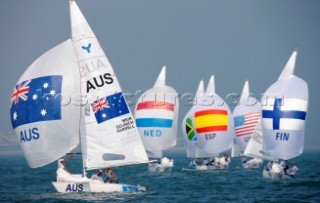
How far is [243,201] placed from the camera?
33.8m

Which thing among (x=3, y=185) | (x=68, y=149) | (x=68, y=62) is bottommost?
(x=3, y=185)

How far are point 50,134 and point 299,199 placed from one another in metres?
13.4

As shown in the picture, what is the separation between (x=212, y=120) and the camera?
60.6 m

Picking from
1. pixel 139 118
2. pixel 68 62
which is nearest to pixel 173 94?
pixel 139 118

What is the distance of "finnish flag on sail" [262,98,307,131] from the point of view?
45.7m

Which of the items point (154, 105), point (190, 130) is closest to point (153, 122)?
point (154, 105)

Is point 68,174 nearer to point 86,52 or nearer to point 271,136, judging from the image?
point 86,52

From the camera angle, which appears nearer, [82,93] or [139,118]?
[82,93]

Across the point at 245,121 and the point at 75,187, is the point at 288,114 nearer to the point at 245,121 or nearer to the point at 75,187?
the point at 75,187

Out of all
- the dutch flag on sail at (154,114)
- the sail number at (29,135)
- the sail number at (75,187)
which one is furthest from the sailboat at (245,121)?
the sail number at (29,135)

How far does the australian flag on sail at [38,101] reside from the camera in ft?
110

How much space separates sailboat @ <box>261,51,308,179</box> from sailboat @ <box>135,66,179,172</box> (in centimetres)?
1465

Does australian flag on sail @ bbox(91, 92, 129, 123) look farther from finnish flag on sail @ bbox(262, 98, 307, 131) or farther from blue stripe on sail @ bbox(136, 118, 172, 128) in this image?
blue stripe on sail @ bbox(136, 118, 172, 128)

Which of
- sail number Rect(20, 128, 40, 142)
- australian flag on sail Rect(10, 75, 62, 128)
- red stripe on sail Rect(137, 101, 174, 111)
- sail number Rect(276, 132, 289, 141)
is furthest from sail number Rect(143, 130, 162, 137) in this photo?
sail number Rect(20, 128, 40, 142)
